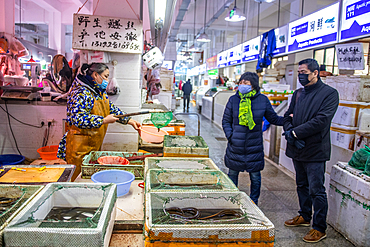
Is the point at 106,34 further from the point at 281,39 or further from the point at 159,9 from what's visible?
the point at 281,39

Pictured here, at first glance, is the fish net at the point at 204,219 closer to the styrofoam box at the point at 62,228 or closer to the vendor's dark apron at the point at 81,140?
the styrofoam box at the point at 62,228

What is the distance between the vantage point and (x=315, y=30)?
5758mm

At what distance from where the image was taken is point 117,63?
402 cm

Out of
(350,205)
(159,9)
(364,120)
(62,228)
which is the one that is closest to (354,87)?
(364,120)

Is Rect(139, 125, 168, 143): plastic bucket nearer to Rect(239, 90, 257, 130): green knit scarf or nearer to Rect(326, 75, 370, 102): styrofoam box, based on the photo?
Rect(239, 90, 257, 130): green knit scarf

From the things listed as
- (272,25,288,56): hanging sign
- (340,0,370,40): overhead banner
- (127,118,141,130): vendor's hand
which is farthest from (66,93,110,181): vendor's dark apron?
(272,25,288,56): hanging sign

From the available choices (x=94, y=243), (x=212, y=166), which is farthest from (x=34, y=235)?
(x=212, y=166)

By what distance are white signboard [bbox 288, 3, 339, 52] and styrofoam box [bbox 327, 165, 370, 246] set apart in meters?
3.20

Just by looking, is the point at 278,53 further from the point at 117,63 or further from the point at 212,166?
the point at 212,166

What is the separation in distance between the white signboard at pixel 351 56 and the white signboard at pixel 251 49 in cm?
459

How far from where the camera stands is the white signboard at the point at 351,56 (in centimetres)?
427

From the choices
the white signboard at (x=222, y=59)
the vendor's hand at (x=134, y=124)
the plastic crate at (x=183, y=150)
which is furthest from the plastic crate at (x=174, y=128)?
the white signboard at (x=222, y=59)

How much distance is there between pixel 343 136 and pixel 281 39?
Answer: 4.25m

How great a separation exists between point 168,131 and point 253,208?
10.1 ft
